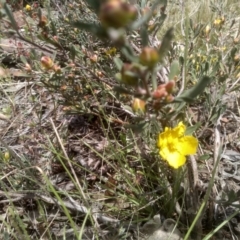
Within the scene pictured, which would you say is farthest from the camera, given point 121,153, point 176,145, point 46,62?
point 121,153

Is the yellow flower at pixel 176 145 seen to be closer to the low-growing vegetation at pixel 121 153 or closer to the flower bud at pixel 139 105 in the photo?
the low-growing vegetation at pixel 121 153

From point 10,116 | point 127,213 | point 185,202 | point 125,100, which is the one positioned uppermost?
point 125,100

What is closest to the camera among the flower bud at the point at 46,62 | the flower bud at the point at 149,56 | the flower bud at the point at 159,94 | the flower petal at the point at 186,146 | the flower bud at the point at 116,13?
the flower bud at the point at 116,13

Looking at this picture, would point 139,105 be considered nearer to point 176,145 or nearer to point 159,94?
point 159,94

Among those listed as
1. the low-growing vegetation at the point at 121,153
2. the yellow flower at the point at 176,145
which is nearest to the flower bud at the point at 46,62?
the low-growing vegetation at the point at 121,153

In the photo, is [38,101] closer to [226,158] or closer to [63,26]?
[63,26]

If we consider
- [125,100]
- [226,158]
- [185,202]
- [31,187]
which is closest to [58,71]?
[125,100]

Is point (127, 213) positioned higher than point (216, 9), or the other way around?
point (216, 9)

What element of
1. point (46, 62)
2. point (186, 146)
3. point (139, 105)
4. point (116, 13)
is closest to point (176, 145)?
point (186, 146)
